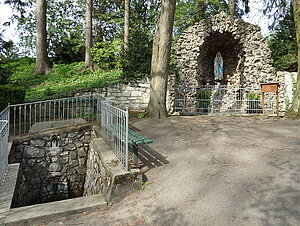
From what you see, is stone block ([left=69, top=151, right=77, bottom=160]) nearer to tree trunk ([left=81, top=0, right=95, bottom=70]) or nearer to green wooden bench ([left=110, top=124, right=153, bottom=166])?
green wooden bench ([left=110, top=124, right=153, bottom=166])

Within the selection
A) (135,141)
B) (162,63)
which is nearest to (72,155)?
(135,141)

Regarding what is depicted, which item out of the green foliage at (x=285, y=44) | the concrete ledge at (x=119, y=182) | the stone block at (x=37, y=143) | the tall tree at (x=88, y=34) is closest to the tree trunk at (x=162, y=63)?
the stone block at (x=37, y=143)

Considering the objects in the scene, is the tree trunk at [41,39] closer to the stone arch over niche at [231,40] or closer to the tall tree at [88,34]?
the tall tree at [88,34]

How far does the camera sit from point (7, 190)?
140 inches

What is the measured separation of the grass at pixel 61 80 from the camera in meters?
9.73

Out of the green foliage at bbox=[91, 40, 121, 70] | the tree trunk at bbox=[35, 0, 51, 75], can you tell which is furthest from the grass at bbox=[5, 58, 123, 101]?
the green foliage at bbox=[91, 40, 121, 70]

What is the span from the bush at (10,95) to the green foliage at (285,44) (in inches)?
496

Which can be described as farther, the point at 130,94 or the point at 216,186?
the point at 130,94

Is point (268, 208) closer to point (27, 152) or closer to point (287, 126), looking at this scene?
point (287, 126)

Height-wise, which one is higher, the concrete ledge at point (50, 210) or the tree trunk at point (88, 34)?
the tree trunk at point (88, 34)

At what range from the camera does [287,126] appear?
A: 6.23m

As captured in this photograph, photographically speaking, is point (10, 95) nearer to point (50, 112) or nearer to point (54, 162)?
point (50, 112)

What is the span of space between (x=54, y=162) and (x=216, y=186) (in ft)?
16.6

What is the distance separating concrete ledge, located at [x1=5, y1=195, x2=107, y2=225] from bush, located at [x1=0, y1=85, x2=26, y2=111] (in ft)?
15.7
